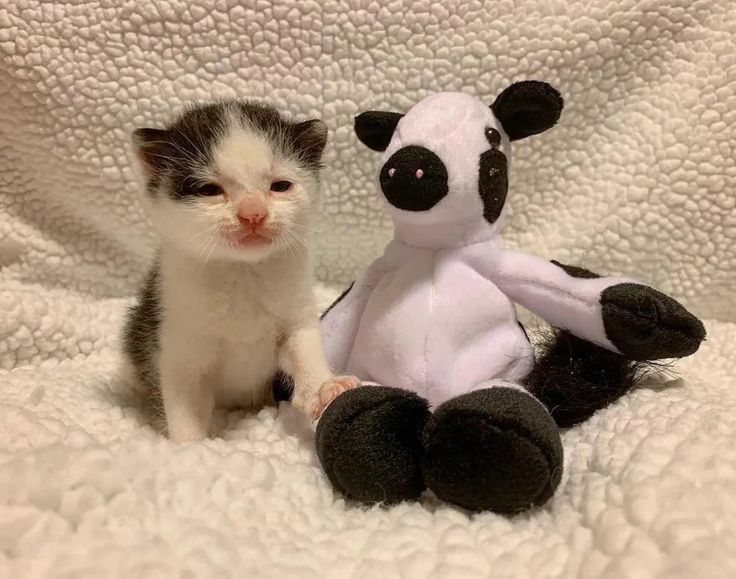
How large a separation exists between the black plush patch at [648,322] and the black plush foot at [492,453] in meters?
0.17

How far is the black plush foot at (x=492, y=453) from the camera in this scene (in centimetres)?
58

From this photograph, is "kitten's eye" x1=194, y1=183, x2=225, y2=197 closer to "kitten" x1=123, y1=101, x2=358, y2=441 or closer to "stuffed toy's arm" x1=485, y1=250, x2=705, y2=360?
"kitten" x1=123, y1=101, x2=358, y2=441

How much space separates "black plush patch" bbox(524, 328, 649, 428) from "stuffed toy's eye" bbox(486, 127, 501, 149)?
0.25 metres

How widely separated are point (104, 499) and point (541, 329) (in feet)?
1.87

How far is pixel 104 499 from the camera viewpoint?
1.87ft

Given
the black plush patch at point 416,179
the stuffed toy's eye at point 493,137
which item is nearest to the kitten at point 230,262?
the black plush patch at point 416,179

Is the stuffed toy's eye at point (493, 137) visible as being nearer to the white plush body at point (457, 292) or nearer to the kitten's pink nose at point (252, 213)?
A: the white plush body at point (457, 292)

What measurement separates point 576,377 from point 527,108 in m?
0.33

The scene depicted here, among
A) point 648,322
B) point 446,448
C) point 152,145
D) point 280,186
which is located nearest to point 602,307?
point 648,322

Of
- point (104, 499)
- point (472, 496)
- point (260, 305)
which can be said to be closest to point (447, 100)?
point (260, 305)

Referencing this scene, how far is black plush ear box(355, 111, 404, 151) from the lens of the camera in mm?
837

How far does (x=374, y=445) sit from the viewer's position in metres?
0.63

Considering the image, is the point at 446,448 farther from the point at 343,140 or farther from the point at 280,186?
the point at 343,140

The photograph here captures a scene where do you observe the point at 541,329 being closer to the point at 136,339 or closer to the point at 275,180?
the point at 275,180
